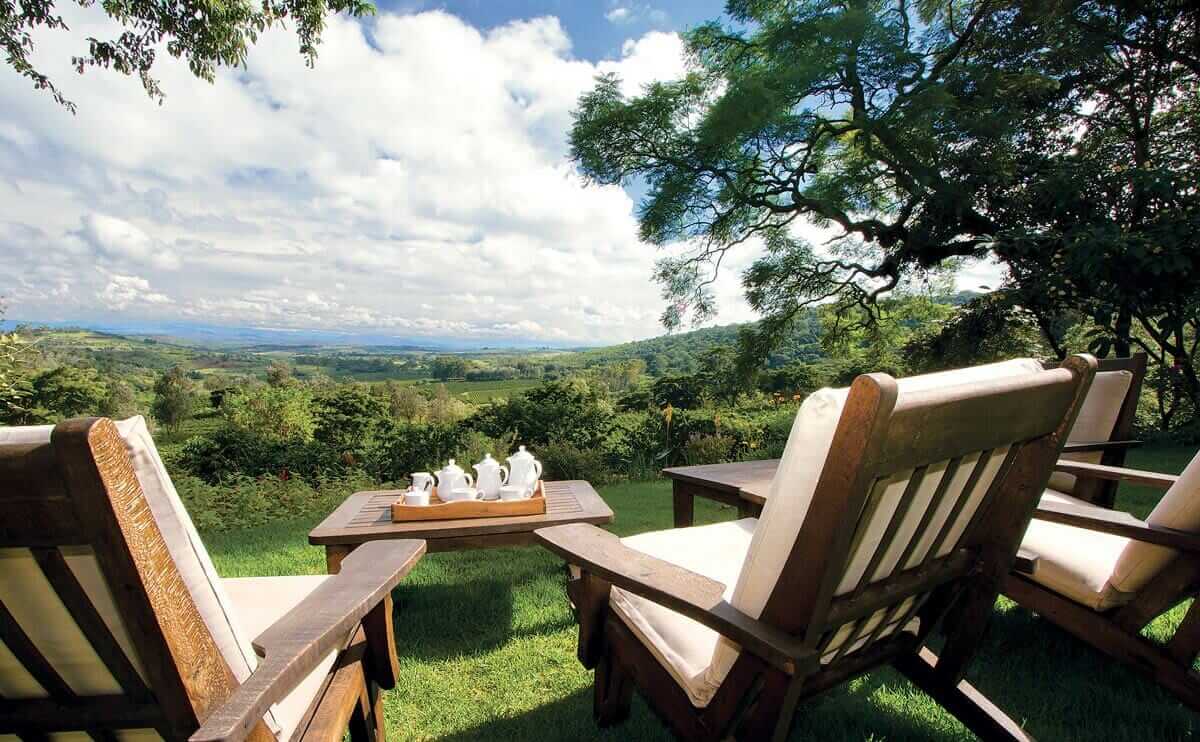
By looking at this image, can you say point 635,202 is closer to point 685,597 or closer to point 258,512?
point 258,512

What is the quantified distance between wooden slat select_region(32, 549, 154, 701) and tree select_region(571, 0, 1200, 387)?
5.90 m

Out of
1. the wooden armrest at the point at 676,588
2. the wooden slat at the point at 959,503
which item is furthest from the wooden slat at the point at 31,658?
the wooden slat at the point at 959,503

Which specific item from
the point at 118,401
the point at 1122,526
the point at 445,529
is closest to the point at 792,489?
the point at 1122,526

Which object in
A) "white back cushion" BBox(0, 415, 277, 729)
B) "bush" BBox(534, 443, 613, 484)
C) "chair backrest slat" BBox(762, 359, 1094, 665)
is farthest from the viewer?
"bush" BBox(534, 443, 613, 484)

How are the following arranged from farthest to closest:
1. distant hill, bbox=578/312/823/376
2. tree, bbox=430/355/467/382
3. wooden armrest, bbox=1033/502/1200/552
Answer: tree, bbox=430/355/467/382 → distant hill, bbox=578/312/823/376 → wooden armrest, bbox=1033/502/1200/552

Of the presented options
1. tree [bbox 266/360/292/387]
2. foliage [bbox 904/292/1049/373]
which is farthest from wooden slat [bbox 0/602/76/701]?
foliage [bbox 904/292/1049/373]

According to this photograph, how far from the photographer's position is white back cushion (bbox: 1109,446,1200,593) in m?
1.29

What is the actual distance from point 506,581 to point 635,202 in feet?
22.3

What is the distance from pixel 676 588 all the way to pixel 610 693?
29.3 inches

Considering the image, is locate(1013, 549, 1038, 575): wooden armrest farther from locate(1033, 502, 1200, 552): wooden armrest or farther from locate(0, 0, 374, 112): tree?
locate(0, 0, 374, 112): tree

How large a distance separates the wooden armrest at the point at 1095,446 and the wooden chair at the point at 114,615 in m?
3.07

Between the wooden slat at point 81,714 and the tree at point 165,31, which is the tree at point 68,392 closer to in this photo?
the tree at point 165,31

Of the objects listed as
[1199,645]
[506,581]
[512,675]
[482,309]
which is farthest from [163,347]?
[482,309]

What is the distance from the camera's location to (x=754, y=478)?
102 inches
